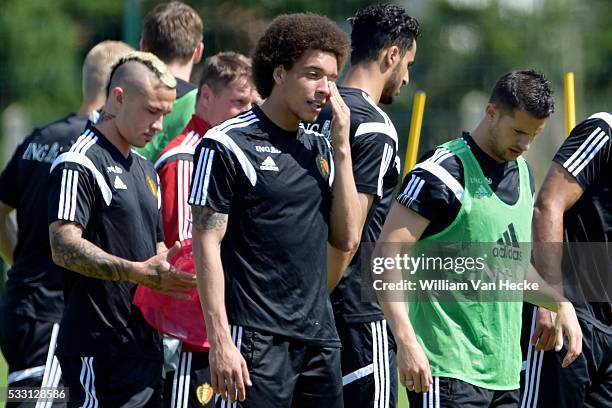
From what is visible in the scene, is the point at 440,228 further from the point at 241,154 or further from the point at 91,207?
the point at 91,207

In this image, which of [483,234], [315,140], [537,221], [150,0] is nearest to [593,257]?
[537,221]

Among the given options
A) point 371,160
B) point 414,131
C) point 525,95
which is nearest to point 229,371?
point 371,160

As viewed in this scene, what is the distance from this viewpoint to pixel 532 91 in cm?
516

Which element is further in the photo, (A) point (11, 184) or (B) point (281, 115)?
(A) point (11, 184)

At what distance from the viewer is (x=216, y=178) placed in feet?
15.0

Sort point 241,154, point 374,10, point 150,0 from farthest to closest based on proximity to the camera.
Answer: point 150,0 < point 374,10 < point 241,154

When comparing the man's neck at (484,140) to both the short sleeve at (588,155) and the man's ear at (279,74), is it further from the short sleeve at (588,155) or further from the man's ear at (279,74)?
the man's ear at (279,74)

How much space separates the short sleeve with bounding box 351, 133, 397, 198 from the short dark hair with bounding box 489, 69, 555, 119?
21.6 inches

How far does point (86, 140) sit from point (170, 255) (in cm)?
74

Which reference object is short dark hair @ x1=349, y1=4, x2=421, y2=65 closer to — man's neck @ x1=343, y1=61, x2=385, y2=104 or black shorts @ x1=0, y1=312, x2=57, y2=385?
man's neck @ x1=343, y1=61, x2=385, y2=104

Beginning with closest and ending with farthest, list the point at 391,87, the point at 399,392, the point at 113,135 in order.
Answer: the point at 113,135, the point at 391,87, the point at 399,392

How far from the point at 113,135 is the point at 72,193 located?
0.42 m

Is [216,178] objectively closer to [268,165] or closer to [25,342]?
[268,165]

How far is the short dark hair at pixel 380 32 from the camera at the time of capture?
5801mm
